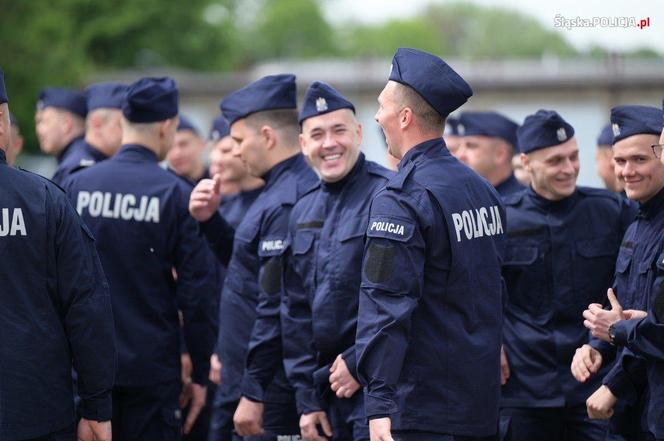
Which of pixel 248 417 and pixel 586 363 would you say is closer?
pixel 586 363

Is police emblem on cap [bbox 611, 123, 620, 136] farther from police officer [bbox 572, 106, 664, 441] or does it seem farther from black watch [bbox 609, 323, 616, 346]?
black watch [bbox 609, 323, 616, 346]

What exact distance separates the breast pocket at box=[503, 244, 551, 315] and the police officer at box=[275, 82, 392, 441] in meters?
1.23

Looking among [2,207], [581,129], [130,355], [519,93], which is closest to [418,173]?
[2,207]

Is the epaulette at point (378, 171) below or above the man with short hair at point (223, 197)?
above

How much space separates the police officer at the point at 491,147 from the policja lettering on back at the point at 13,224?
4.09 metres

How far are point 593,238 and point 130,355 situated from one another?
2929 mm

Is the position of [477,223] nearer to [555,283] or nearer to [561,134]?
[555,283]

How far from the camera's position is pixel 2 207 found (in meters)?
4.94

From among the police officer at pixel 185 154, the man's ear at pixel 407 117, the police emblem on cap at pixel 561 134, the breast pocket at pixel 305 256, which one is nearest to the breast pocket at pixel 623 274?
the police emblem on cap at pixel 561 134

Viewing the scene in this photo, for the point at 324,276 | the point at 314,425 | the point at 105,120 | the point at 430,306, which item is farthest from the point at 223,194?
the point at 430,306

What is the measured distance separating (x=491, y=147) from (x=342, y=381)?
11.4 feet

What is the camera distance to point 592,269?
641 centimetres

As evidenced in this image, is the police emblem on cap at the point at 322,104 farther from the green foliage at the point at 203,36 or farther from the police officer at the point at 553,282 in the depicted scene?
the green foliage at the point at 203,36

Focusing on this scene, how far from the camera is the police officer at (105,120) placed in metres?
8.56
